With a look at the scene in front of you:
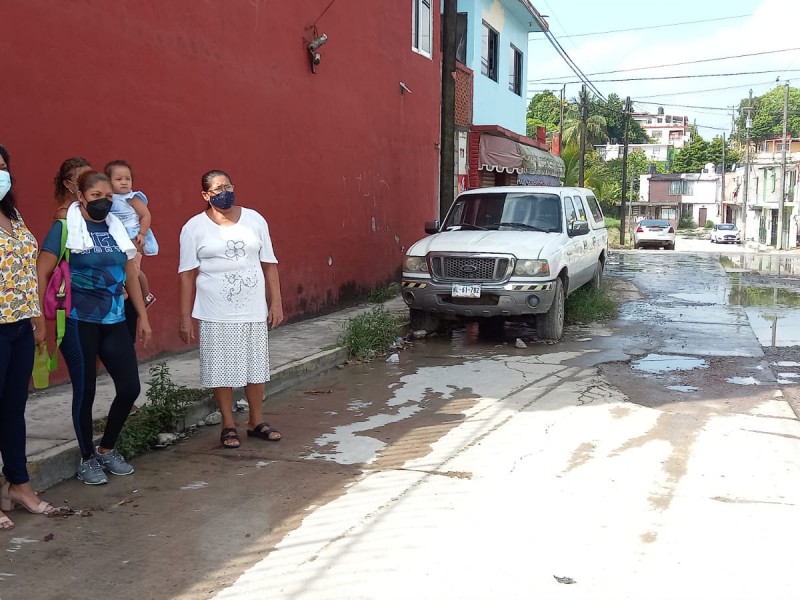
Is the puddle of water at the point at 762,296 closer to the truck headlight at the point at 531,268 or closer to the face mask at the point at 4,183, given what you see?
the truck headlight at the point at 531,268

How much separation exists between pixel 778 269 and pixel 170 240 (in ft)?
67.5

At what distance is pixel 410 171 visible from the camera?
1518cm

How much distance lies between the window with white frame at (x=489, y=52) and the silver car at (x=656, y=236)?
17.8 m

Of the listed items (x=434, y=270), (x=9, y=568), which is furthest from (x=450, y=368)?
(x=9, y=568)

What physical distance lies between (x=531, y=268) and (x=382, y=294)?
427cm

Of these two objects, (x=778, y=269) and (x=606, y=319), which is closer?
(x=606, y=319)

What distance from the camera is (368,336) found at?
9188mm

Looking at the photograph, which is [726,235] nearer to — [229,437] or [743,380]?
[743,380]

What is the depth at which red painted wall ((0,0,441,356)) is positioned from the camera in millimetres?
6504

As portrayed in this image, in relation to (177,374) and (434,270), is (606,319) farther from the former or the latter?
(177,374)

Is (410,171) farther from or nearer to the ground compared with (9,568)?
farther from the ground

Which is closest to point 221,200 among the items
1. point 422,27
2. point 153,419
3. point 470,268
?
point 153,419

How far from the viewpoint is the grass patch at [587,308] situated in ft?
38.3

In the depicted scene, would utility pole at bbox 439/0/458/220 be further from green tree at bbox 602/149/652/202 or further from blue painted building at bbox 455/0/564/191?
green tree at bbox 602/149/652/202
